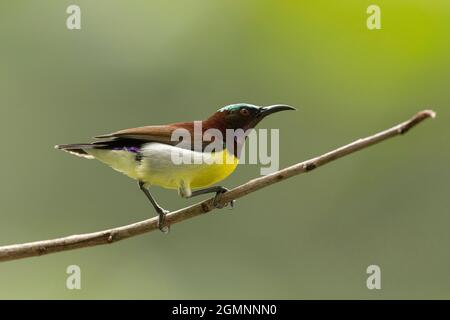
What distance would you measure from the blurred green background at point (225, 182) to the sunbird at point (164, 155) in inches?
114

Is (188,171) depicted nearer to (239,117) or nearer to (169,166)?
(169,166)

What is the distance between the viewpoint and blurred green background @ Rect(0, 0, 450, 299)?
794 centimetres

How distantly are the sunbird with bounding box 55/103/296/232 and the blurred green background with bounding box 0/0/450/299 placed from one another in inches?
114

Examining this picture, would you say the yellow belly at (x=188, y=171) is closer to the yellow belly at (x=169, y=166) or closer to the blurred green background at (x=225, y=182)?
the yellow belly at (x=169, y=166)

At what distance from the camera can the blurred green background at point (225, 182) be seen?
26.0 feet

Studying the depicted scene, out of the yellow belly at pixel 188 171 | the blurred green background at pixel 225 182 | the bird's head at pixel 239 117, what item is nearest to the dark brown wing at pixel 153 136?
the yellow belly at pixel 188 171

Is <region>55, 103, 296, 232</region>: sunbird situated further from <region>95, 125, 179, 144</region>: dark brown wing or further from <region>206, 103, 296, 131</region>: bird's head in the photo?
<region>206, 103, 296, 131</region>: bird's head

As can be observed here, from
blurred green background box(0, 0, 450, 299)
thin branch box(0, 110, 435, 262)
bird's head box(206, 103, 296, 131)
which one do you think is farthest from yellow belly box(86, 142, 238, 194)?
blurred green background box(0, 0, 450, 299)

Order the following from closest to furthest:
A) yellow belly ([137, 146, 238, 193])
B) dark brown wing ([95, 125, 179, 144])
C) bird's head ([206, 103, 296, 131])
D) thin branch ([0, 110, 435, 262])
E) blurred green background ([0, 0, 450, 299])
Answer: thin branch ([0, 110, 435, 262]), yellow belly ([137, 146, 238, 193]), dark brown wing ([95, 125, 179, 144]), bird's head ([206, 103, 296, 131]), blurred green background ([0, 0, 450, 299])

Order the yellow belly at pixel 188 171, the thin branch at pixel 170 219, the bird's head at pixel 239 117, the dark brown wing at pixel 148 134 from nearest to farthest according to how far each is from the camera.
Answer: the thin branch at pixel 170 219 < the yellow belly at pixel 188 171 < the dark brown wing at pixel 148 134 < the bird's head at pixel 239 117

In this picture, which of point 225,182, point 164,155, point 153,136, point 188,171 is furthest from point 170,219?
point 225,182

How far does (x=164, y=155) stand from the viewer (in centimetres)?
471

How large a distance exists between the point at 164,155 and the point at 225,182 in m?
3.73

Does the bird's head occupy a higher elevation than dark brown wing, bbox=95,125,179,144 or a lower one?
higher
